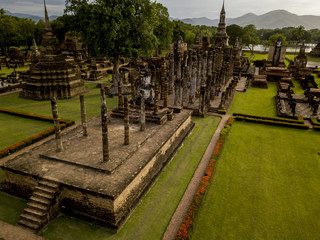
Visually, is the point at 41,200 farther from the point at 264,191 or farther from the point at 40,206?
the point at 264,191

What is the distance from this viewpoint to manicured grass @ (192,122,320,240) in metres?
11.1

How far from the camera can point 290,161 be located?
17.0 m

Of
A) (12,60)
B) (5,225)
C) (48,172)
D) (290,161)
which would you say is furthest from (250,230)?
(12,60)

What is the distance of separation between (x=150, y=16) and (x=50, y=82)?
16485mm

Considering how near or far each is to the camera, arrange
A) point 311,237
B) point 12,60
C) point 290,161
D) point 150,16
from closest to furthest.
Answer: point 311,237
point 290,161
point 150,16
point 12,60

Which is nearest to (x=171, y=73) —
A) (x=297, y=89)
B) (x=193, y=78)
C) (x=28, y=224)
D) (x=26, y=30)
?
(x=193, y=78)

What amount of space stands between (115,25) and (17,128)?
615 inches

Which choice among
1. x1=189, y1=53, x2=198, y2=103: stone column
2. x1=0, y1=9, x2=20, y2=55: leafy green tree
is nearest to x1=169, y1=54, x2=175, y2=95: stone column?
x1=189, y1=53, x2=198, y2=103: stone column

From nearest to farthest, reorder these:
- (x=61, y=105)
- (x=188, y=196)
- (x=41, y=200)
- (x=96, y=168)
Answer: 1. (x=41, y=200)
2. (x=96, y=168)
3. (x=188, y=196)
4. (x=61, y=105)

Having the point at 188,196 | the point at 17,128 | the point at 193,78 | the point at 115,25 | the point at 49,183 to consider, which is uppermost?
the point at 115,25

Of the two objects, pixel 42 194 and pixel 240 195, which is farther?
pixel 240 195

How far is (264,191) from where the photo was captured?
540 inches

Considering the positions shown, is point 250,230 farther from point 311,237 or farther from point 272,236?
point 311,237

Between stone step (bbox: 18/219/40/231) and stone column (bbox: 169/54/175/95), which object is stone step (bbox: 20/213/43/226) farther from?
stone column (bbox: 169/54/175/95)
